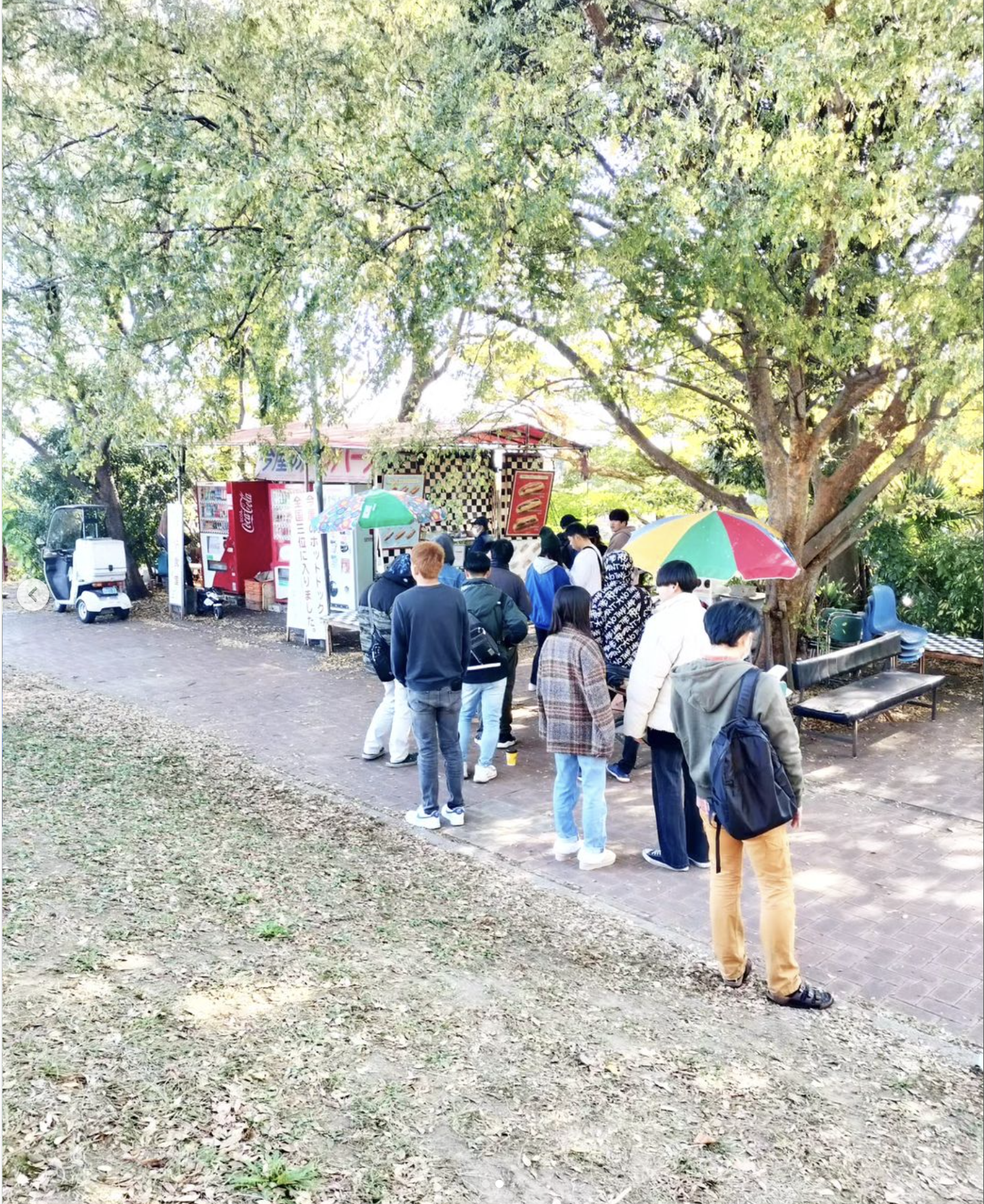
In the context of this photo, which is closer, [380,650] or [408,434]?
[380,650]

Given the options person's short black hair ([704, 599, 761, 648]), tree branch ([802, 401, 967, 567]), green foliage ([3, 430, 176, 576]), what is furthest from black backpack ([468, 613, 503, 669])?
green foliage ([3, 430, 176, 576])

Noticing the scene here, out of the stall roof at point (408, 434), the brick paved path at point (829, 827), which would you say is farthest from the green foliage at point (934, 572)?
the stall roof at point (408, 434)

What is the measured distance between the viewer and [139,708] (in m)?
8.02

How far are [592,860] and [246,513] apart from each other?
392 inches

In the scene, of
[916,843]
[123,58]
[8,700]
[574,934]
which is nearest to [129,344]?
[123,58]

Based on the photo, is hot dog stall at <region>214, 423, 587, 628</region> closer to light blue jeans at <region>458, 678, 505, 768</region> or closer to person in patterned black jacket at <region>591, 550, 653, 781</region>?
person in patterned black jacket at <region>591, 550, 653, 781</region>

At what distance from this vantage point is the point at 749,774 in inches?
122

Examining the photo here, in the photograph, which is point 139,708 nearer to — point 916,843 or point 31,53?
point 31,53

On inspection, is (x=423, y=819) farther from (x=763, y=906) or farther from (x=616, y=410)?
(x=616, y=410)

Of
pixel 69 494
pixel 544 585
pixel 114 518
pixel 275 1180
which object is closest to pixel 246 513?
pixel 114 518

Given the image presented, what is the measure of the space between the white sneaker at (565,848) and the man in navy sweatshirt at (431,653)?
0.75 metres

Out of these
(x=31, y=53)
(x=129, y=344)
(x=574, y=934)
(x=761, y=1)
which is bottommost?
(x=574, y=934)

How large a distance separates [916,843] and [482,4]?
5.32 metres

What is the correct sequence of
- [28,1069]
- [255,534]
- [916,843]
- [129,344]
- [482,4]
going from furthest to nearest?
[255,534] < [129,344] < [482,4] < [916,843] < [28,1069]
